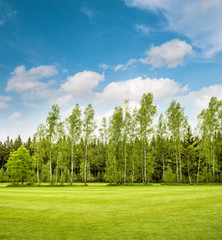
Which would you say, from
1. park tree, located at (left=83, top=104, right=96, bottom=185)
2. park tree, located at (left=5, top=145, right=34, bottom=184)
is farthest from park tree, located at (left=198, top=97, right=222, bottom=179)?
park tree, located at (left=5, top=145, right=34, bottom=184)

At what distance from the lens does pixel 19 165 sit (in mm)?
51406

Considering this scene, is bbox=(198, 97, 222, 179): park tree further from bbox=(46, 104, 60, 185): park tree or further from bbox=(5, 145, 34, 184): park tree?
bbox=(5, 145, 34, 184): park tree

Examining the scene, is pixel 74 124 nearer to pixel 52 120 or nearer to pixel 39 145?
pixel 52 120

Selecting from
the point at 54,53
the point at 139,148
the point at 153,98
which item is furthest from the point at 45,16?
the point at 139,148

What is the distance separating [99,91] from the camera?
45.9m

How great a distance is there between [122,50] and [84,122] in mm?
23191

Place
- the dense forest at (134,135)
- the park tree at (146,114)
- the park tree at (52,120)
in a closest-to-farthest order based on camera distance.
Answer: the park tree at (146,114)
the dense forest at (134,135)
the park tree at (52,120)

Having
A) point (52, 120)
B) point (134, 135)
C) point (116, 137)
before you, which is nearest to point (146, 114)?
point (134, 135)

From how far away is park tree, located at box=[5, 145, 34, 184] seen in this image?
167ft

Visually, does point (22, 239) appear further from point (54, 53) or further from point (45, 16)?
point (54, 53)

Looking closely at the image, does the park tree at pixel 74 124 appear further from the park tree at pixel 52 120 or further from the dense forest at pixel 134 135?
the park tree at pixel 52 120

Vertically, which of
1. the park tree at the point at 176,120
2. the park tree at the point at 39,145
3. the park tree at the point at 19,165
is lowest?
the park tree at the point at 19,165

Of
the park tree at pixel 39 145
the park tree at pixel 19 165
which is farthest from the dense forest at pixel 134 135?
the park tree at pixel 39 145

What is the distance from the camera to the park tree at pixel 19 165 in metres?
50.8
